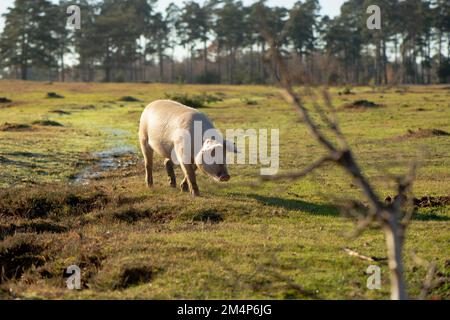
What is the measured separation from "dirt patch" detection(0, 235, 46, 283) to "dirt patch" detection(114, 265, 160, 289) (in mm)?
1646

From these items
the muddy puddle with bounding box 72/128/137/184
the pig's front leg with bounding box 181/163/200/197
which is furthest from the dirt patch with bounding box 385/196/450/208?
the muddy puddle with bounding box 72/128/137/184

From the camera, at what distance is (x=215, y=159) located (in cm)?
1178

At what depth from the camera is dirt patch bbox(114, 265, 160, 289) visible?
307 inches

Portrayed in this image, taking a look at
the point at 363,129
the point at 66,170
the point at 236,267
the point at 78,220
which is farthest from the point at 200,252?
the point at 363,129

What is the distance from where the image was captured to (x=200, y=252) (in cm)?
878

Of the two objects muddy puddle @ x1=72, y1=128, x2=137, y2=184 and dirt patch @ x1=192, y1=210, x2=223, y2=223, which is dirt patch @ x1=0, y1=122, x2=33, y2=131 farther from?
dirt patch @ x1=192, y1=210, x2=223, y2=223

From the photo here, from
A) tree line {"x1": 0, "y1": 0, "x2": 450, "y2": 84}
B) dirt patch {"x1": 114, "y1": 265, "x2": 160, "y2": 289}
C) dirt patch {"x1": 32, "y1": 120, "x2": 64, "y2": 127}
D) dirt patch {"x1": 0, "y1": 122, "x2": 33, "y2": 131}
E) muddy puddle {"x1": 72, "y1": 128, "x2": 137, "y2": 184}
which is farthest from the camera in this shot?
tree line {"x1": 0, "y1": 0, "x2": 450, "y2": 84}

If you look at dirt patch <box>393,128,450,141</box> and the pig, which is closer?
the pig

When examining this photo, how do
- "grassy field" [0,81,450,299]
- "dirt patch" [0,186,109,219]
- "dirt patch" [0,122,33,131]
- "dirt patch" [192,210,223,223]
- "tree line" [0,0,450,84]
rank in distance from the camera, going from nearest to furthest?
"grassy field" [0,81,450,299], "dirt patch" [192,210,223,223], "dirt patch" [0,186,109,219], "dirt patch" [0,122,33,131], "tree line" [0,0,450,84]

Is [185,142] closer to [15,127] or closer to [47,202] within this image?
[47,202]

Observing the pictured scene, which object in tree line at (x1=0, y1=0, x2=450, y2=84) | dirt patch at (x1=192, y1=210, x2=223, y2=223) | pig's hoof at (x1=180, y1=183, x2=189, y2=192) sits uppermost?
tree line at (x1=0, y1=0, x2=450, y2=84)

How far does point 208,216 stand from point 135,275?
3632 millimetres

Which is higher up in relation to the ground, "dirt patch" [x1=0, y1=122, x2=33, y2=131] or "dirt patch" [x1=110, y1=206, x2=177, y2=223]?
"dirt patch" [x1=0, y1=122, x2=33, y2=131]
